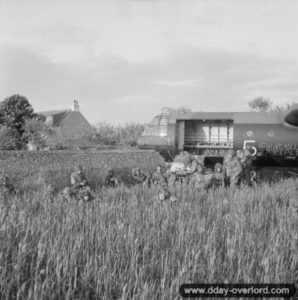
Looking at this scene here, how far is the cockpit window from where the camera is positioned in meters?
15.6

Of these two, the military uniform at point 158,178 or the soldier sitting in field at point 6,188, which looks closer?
the soldier sitting in field at point 6,188

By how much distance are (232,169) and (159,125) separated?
6.35 m

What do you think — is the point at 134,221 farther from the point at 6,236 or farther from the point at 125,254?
the point at 6,236

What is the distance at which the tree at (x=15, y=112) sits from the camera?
34.9 m

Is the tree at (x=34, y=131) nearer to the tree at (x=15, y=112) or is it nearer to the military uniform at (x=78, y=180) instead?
the tree at (x=15, y=112)

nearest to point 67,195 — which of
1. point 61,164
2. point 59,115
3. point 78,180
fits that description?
point 78,180

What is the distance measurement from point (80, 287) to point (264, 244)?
2.04 metres

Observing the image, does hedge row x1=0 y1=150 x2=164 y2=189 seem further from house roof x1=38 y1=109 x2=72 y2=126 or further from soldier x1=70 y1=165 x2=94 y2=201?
house roof x1=38 y1=109 x2=72 y2=126

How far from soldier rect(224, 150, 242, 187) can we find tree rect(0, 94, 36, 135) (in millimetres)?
28666

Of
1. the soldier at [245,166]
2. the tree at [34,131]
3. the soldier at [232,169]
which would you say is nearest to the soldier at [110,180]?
the soldier at [232,169]

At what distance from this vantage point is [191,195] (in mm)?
7496

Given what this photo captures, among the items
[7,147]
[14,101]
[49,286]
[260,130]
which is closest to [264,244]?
[49,286]

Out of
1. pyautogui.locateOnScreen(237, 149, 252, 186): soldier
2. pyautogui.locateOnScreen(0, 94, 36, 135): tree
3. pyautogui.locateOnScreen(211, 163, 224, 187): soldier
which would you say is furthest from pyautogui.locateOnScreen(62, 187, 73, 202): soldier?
pyautogui.locateOnScreen(0, 94, 36, 135): tree

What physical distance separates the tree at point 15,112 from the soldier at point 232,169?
2867cm
